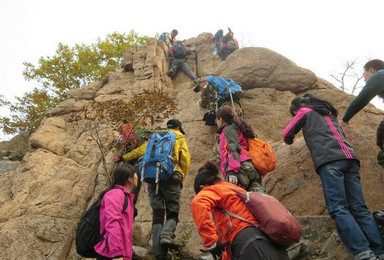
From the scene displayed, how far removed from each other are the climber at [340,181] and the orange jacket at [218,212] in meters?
1.40

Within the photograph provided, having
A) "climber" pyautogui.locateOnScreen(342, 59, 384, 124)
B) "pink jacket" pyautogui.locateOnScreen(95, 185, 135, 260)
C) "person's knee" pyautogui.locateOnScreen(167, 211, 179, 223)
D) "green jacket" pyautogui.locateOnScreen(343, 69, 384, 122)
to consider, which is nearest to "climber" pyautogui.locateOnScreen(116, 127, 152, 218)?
"person's knee" pyautogui.locateOnScreen(167, 211, 179, 223)

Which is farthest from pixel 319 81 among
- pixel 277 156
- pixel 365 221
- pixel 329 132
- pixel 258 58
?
pixel 365 221

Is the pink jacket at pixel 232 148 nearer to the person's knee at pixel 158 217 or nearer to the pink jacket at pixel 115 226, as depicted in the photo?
the person's knee at pixel 158 217

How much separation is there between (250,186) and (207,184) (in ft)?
4.42

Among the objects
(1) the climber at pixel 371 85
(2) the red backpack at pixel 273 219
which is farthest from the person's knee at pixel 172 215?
(1) the climber at pixel 371 85

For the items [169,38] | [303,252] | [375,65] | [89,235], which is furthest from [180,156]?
[169,38]

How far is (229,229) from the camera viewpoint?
3.37 meters

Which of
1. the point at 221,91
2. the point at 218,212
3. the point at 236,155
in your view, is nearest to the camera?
the point at 218,212

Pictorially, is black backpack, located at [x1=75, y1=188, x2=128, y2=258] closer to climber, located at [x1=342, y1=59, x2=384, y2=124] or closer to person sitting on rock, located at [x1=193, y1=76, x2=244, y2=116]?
climber, located at [x1=342, y1=59, x2=384, y2=124]

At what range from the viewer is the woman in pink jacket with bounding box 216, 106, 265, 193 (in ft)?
15.6

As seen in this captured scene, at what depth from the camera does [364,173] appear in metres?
5.74

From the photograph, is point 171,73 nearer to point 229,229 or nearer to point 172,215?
point 172,215

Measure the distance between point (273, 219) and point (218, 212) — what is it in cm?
63

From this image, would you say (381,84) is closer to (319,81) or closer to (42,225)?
(319,81)
